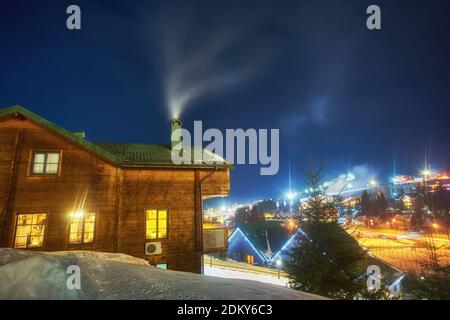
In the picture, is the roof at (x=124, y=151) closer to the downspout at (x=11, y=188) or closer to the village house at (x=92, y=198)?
the village house at (x=92, y=198)

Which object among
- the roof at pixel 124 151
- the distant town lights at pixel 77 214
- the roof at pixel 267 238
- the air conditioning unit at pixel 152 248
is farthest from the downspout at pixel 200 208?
the roof at pixel 267 238

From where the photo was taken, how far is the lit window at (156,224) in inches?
556

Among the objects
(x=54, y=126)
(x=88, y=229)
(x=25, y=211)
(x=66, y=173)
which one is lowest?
(x=88, y=229)

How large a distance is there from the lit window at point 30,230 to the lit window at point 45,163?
2.34 metres

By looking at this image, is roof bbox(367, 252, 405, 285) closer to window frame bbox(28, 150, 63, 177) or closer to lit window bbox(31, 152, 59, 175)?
window frame bbox(28, 150, 63, 177)

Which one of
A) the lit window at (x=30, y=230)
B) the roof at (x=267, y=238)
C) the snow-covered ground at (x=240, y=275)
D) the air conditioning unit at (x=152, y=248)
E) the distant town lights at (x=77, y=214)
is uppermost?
the distant town lights at (x=77, y=214)

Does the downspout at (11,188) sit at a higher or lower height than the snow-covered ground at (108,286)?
higher

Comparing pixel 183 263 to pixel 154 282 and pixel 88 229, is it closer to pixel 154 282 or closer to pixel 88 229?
pixel 88 229

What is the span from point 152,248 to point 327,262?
373 inches

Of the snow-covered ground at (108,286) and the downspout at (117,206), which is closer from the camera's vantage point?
the snow-covered ground at (108,286)
